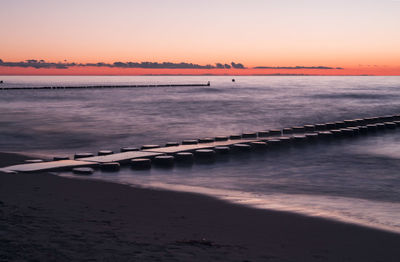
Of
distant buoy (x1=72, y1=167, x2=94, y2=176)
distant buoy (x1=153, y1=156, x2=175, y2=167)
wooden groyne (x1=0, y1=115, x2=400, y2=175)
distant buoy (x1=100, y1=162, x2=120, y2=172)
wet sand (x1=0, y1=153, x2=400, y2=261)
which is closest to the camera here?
wet sand (x1=0, y1=153, x2=400, y2=261)

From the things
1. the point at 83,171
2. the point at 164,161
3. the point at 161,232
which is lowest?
the point at 164,161

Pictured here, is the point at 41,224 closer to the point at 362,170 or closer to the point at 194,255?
the point at 194,255

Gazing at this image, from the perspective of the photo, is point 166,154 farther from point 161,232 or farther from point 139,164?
point 161,232

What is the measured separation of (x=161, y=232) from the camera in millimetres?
7543

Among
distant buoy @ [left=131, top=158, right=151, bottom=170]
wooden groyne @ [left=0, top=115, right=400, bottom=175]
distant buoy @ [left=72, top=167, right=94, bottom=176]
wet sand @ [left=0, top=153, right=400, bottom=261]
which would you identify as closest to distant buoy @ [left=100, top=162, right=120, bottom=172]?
wooden groyne @ [left=0, top=115, right=400, bottom=175]

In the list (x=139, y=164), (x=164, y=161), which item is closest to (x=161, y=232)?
(x=139, y=164)

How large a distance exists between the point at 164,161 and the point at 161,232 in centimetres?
800

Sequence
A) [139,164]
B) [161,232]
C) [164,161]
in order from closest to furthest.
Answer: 1. [161,232]
2. [139,164]
3. [164,161]

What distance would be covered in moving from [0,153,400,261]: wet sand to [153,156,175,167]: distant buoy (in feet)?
16.2

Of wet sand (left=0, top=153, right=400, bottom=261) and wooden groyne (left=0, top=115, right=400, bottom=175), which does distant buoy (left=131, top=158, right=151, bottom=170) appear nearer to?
wooden groyne (left=0, top=115, right=400, bottom=175)

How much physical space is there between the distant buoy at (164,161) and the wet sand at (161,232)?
493 cm

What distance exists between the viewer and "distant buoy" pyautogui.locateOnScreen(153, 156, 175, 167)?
609 inches

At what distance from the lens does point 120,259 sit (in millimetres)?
6121

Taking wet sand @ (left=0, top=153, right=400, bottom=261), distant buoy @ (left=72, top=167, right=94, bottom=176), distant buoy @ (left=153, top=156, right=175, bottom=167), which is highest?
wet sand @ (left=0, top=153, right=400, bottom=261)
